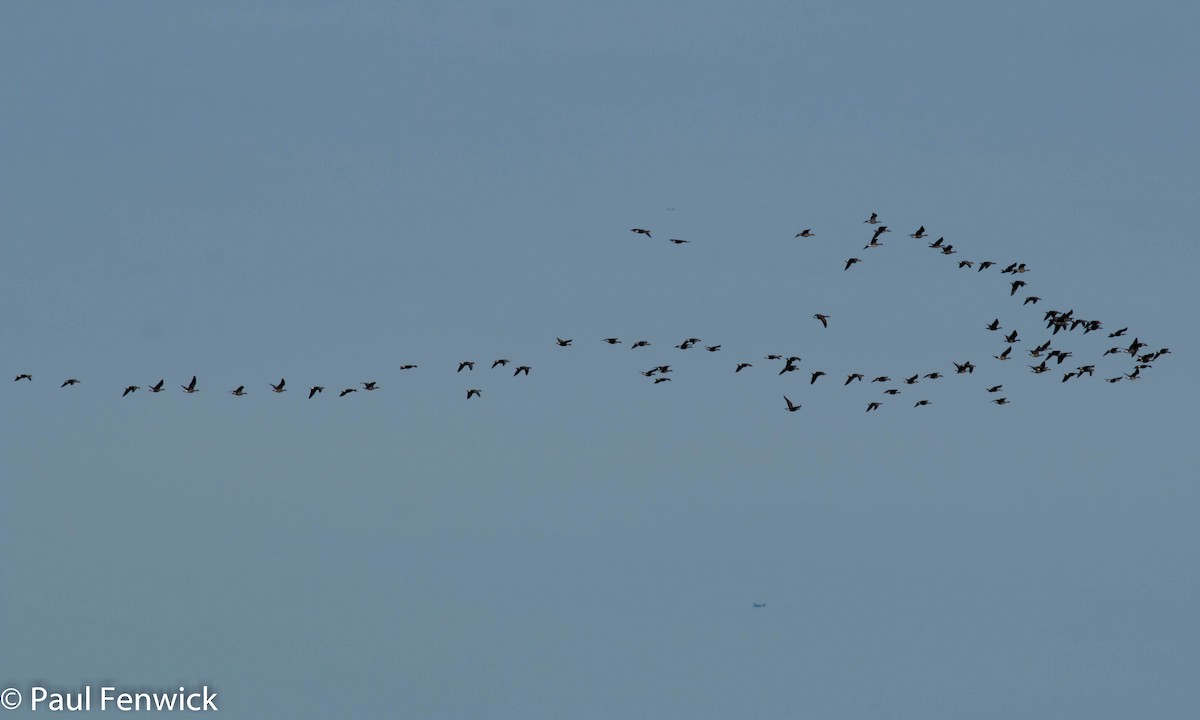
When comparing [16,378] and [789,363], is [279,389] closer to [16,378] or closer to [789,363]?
[16,378]

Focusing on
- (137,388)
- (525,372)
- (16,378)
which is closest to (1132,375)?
(525,372)

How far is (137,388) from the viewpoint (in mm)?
134125

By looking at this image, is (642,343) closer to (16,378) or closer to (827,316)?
(827,316)

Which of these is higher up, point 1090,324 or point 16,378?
point 16,378

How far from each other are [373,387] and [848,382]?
3620 cm

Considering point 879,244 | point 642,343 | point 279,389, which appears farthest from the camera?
point 642,343

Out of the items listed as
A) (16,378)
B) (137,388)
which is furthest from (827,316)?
(16,378)

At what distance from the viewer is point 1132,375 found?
145 metres

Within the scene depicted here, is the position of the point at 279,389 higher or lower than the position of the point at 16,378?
lower

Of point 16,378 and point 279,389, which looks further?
point 16,378

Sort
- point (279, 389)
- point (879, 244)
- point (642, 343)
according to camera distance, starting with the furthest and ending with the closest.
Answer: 1. point (642, 343)
2. point (879, 244)
3. point (279, 389)

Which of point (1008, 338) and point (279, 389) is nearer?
point (279, 389)

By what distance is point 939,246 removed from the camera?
466ft

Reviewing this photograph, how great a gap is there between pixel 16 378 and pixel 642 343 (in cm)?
4752
